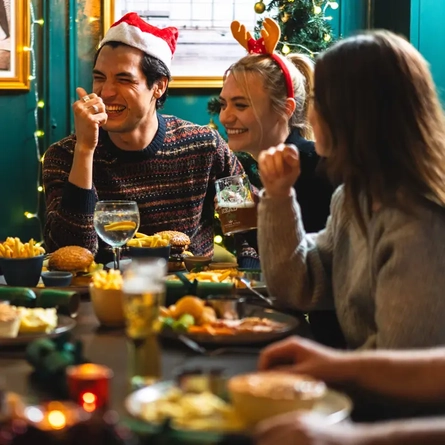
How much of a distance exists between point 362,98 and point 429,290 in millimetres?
427

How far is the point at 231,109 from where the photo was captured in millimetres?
2914

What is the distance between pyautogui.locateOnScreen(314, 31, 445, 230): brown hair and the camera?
1682 millimetres

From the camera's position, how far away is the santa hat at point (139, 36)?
345 centimetres

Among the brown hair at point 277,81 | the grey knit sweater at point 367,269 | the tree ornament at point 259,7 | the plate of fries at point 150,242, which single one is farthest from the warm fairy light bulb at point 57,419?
the tree ornament at point 259,7

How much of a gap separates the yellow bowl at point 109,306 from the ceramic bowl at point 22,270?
0.46 meters

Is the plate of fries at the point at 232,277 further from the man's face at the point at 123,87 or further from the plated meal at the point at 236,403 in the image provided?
the man's face at the point at 123,87

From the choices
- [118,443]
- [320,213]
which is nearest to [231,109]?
[320,213]

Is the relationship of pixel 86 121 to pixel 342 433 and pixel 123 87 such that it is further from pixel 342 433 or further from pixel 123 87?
pixel 342 433

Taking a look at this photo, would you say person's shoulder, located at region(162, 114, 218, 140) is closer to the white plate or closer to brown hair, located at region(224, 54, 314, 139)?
brown hair, located at region(224, 54, 314, 139)

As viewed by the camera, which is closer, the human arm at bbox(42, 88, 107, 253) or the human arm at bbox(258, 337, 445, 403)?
the human arm at bbox(258, 337, 445, 403)

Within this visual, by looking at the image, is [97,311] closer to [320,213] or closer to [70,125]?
[320,213]

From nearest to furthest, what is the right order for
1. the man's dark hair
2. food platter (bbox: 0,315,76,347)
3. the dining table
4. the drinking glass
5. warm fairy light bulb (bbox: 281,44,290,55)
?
the drinking glass < the dining table < food platter (bbox: 0,315,76,347) < the man's dark hair < warm fairy light bulb (bbox: 281,44,290,55)

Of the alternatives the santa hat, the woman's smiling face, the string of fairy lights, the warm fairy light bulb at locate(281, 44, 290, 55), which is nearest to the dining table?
the woman's smiling face

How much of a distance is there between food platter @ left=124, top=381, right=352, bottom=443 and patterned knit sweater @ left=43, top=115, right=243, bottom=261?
1.86m
